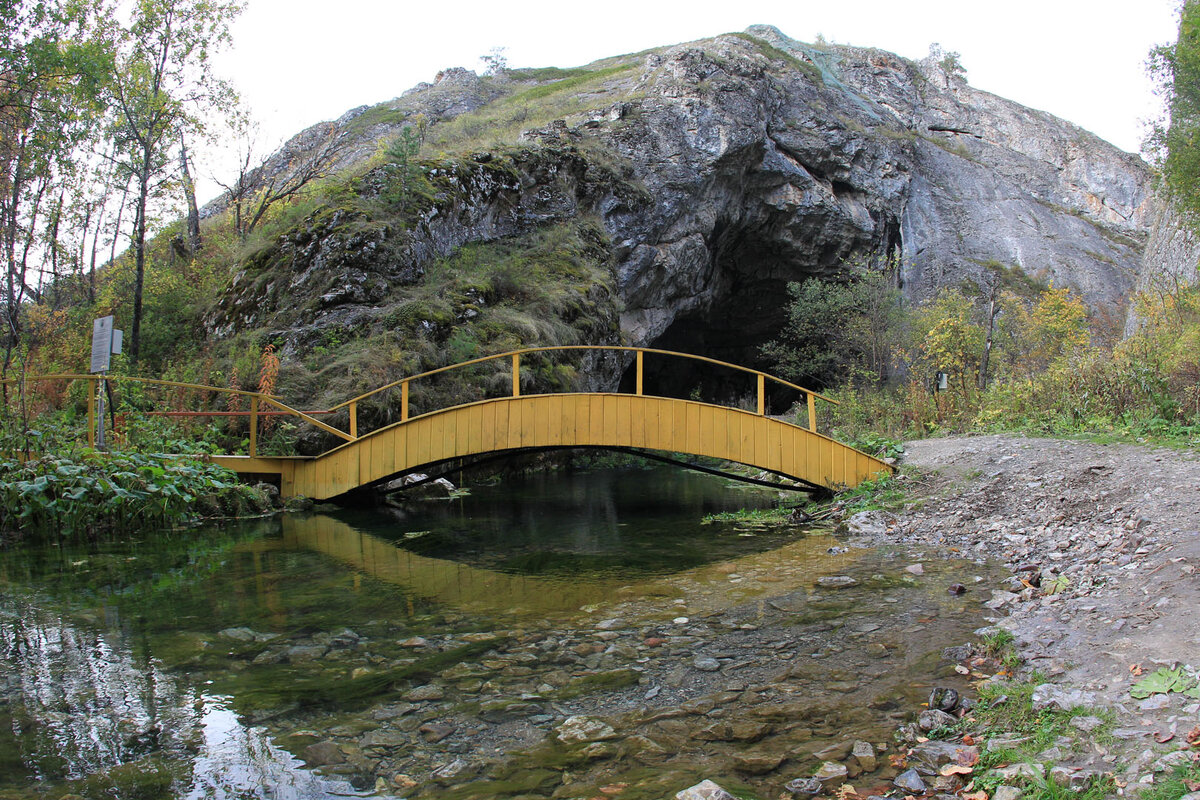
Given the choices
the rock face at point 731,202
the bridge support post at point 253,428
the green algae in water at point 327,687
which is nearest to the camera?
the green algae in water at point 327,687

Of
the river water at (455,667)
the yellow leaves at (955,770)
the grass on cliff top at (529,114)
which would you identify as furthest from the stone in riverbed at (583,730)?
the grass on cliff top at (529,114)

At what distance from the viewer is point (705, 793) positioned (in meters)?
2.27

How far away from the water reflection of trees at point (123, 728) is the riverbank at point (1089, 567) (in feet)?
8.82

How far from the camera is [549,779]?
2.46m

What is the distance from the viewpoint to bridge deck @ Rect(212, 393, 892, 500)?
31.2ft

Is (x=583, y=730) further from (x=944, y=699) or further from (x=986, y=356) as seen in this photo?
(x=986, y=356)

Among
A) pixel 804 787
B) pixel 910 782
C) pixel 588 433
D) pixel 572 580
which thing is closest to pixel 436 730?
pixel 804 787

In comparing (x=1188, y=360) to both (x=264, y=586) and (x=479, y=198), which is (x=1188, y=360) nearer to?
(x=264, y=586)

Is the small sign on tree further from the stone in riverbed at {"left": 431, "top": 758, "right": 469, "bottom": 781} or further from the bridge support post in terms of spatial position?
the stone in riverbed at {"left": 431, "top": 758, "right": 469, "bottom": 781}

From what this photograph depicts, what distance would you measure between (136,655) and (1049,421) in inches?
420

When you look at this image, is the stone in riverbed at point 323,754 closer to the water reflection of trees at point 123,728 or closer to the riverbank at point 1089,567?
the water reflection of trees at point 123,728

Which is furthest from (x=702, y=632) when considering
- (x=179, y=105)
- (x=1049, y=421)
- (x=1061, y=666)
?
(x=179, y=105)

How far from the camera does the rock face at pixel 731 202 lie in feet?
46.7

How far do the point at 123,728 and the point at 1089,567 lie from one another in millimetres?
5443
